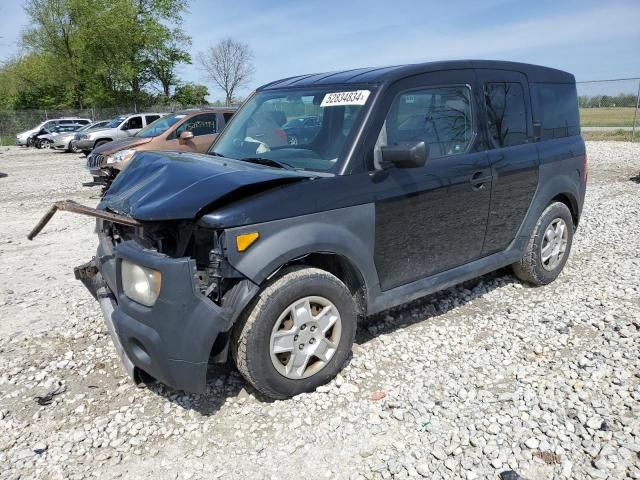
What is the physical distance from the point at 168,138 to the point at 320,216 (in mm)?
9467

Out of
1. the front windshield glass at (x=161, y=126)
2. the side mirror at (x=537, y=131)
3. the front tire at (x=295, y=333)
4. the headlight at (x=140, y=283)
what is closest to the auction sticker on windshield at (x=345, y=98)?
the front tire at (x=295, y=333)

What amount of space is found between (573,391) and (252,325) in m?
2.03

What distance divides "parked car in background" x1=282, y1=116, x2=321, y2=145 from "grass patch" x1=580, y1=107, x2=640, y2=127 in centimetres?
2186

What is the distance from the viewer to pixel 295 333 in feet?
9.93

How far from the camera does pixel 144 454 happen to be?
2.73m

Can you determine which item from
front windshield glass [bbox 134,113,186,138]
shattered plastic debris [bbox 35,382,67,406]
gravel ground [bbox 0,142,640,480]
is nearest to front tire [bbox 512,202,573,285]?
gravel ground [bbox 0,142,640,480]

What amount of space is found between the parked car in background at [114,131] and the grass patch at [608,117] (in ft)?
60.9

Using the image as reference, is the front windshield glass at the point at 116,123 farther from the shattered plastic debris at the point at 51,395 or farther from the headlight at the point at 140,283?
the headlight at the point at 140,283

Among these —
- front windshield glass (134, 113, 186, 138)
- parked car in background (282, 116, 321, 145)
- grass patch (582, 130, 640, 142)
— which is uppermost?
parked car in background (282, 116, 321, 145)

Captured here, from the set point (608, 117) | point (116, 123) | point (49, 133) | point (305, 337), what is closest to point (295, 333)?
point (305, 337)

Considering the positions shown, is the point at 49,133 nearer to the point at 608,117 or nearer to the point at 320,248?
the point at 608,117

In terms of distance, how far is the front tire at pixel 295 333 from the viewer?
2.87m

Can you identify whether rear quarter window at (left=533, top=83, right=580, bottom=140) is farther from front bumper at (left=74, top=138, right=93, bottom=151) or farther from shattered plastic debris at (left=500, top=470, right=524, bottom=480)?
front bumper at (left=74, top=138, right=93, bottom=151)

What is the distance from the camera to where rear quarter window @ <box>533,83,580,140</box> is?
459cm
